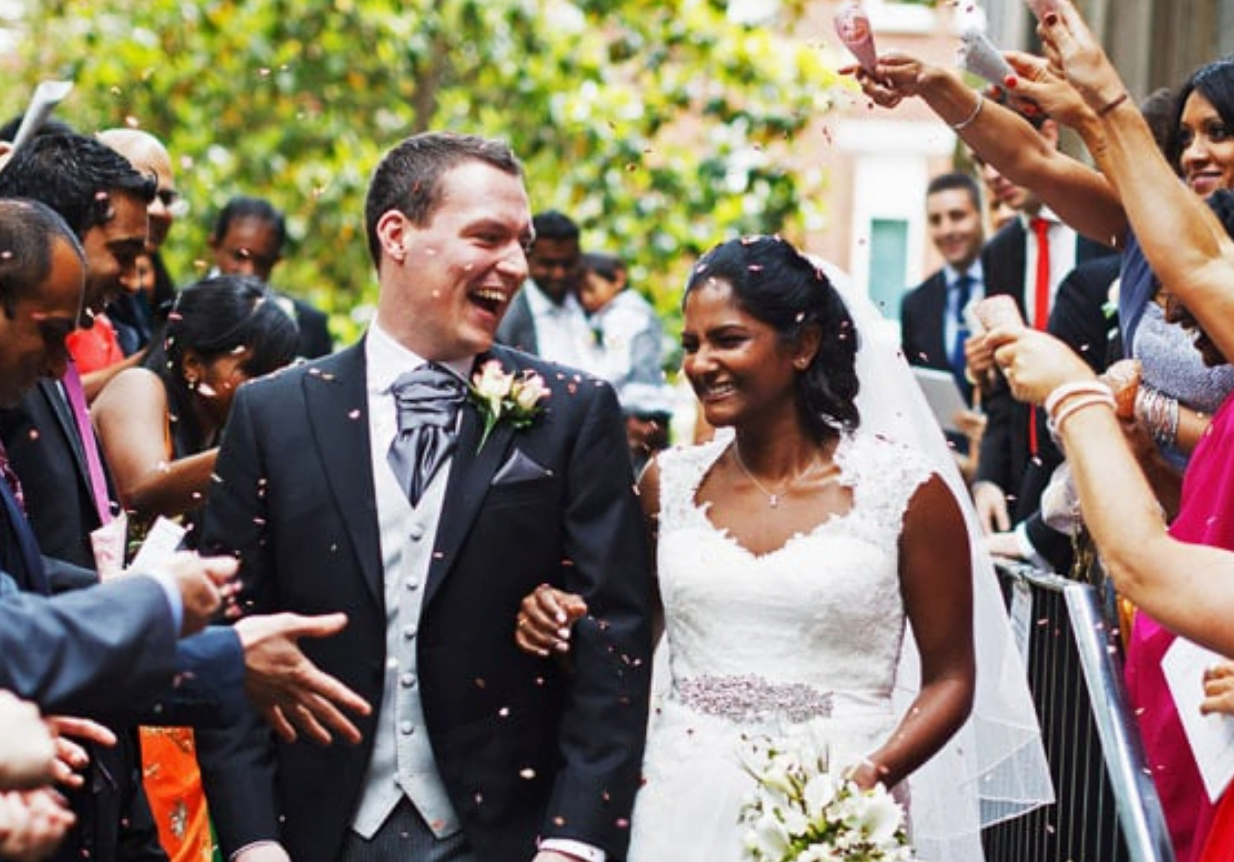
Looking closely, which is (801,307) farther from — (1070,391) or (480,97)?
(480,97)

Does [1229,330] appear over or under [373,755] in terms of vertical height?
over

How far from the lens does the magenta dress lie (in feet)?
17.6

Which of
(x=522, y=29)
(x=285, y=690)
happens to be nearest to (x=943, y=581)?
(x=285, y=690)

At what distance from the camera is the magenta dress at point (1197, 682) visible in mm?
5352

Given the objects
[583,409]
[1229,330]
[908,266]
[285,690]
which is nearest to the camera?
[285,690]

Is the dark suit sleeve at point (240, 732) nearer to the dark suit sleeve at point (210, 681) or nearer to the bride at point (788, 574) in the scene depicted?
the dark suit sleeve at point (210, 681)

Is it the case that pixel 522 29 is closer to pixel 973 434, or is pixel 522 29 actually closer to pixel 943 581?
pixel 973 434

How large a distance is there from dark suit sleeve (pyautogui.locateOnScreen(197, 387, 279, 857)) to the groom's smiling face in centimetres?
41

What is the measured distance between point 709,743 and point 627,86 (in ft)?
46.9

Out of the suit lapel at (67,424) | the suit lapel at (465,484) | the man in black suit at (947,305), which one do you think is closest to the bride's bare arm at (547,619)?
the suit lapel at (465,484)

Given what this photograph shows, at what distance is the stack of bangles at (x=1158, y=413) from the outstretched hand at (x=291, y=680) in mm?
2473

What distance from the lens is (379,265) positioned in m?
5.81

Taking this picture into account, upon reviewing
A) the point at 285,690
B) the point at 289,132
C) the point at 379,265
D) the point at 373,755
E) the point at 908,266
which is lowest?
the point at 908,266

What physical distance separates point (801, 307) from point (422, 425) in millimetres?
1079
